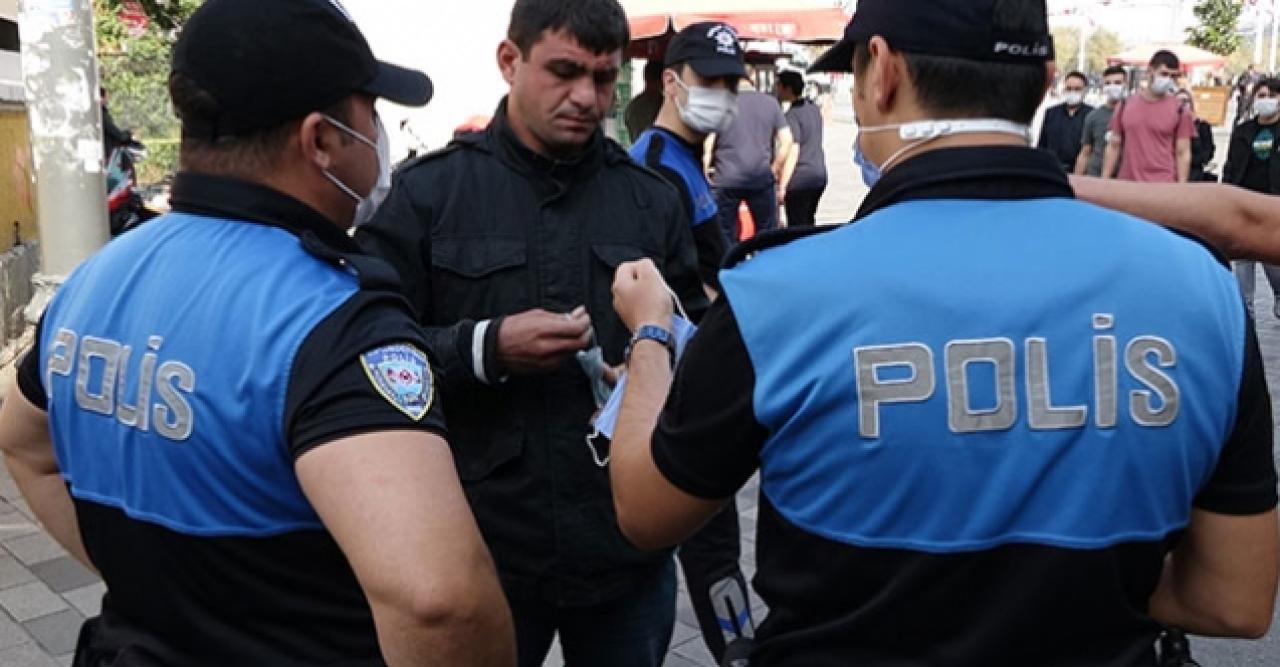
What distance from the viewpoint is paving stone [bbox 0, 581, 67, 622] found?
4105 mm

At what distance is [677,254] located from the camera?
8.86 ft

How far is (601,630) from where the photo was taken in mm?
2508

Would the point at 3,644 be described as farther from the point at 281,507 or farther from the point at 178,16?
the point at 178,16

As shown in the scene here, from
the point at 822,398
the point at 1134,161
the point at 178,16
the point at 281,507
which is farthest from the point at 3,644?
the point at 178,16

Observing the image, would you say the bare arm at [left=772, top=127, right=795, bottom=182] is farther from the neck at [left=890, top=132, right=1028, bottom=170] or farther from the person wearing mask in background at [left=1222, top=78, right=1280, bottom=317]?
the neck at [left=890, top=132, right=1028, bottom=170]

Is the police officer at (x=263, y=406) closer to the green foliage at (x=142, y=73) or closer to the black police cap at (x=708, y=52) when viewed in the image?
the black police cap at (x=708, y=52)

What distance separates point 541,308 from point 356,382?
1.08 meters

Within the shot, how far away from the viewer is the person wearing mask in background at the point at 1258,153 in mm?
9203

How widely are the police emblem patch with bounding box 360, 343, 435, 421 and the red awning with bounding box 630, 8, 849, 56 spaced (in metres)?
10.4

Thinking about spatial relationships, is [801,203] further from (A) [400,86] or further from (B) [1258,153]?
(A) [400,86]

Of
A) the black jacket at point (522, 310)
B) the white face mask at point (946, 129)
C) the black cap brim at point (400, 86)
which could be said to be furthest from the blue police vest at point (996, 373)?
the black jacket at point (522, 310)

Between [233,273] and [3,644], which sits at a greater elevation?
[233,273]

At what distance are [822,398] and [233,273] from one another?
737mm

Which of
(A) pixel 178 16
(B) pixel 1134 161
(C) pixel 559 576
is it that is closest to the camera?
(C) pixel 559 576
